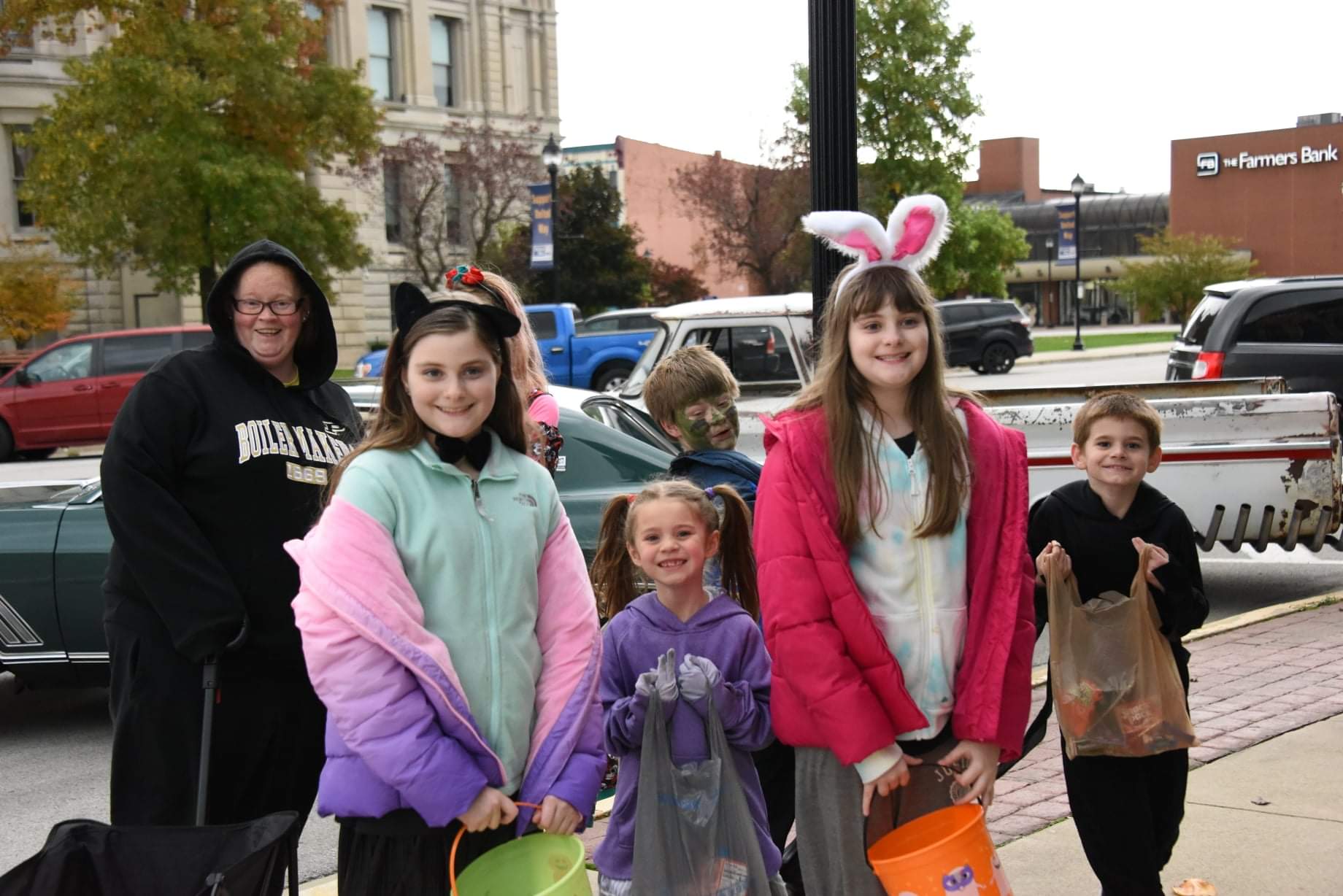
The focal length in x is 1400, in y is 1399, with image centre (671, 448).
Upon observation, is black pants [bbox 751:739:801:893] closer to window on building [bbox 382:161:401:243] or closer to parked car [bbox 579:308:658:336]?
parked car [bbox 579:308:658:336]

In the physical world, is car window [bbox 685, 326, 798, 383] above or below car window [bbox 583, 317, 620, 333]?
below

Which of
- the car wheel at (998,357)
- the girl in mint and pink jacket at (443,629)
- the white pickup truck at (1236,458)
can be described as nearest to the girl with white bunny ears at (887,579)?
the girl in mint and pink jacket at (443,629)

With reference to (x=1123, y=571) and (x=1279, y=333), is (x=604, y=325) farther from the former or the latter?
(x=1123, y=571)

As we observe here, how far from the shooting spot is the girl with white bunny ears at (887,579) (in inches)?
117

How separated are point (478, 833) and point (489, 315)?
1112 millimetres

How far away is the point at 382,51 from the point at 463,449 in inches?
1798

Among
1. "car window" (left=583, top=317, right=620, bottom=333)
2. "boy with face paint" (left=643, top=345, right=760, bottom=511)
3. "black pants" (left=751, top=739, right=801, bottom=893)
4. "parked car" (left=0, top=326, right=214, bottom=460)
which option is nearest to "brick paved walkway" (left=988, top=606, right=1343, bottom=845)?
"black pants" (left=751, top=739, right=801, bottom=893)

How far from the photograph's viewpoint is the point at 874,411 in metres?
3.20

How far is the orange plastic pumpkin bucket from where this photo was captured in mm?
2852

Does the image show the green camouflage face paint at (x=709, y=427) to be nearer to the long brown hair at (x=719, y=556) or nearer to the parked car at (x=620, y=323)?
the long brown hair at (x=719, y=556)

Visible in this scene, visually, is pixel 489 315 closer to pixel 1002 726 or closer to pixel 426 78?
pixel 1002 726

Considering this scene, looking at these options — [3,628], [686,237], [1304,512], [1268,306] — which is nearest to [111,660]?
[3,628]

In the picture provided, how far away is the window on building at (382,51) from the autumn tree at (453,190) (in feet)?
8.10

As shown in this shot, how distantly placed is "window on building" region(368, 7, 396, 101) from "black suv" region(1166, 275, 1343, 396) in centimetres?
3578
